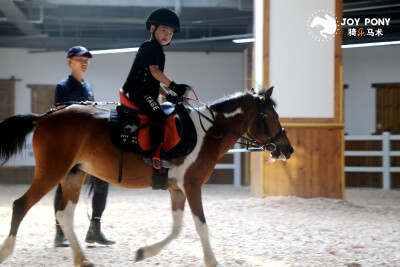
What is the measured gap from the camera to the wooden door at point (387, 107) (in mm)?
12273

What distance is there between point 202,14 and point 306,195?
19.3 ft

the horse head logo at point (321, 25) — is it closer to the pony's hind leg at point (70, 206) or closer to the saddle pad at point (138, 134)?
the saddle pad at point (138, 134)

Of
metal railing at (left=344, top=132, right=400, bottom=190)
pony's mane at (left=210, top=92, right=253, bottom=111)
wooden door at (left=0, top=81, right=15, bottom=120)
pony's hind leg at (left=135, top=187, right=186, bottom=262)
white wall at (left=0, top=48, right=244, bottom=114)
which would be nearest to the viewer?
pony's hind leg at (left=135, top=187, right=186, bottom=262)

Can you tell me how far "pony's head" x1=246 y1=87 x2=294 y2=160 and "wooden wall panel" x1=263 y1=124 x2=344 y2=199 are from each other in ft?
11.8

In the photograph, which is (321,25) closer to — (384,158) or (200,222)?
(384,158)

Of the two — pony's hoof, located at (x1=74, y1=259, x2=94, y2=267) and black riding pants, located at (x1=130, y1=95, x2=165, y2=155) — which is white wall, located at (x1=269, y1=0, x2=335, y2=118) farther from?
pony's hoof, located at (x1=74, y1=259, x2=94, y2=267)

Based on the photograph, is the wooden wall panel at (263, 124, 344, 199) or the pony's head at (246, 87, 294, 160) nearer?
the pony's head at (246, 87, 294, 160)

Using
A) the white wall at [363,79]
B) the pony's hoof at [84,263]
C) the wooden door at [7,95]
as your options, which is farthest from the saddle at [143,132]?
the wooden door at [7,95]

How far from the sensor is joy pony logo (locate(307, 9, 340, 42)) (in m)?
7.19

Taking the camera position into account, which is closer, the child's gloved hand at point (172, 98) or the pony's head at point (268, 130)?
the child's gloved hand at point (172, 98)

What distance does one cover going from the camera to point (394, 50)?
1237 cm

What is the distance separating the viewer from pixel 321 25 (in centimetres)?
720

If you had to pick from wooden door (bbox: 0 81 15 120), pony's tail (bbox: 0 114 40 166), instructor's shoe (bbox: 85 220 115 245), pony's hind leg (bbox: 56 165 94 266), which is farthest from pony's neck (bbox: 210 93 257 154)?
wooden door (bbox: 0 81 15 120)

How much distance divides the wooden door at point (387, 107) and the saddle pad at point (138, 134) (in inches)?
412
